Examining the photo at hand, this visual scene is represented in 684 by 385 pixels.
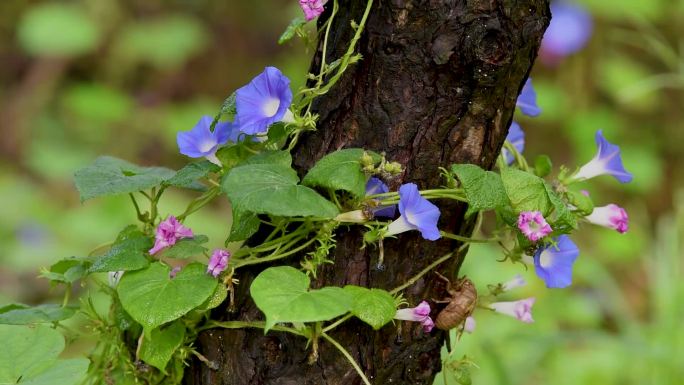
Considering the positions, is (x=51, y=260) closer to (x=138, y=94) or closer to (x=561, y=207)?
(x=138, y=94)

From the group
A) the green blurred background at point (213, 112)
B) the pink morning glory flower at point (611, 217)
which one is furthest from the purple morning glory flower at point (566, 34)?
the pink morning glory flower at point (611, 217)

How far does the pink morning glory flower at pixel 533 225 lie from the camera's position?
2.49 ft

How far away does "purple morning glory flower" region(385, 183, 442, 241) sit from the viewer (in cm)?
75

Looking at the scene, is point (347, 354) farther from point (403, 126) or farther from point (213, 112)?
point (213, 112)

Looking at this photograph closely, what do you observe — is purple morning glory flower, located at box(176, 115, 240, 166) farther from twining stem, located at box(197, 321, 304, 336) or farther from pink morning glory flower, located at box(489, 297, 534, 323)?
pink morning glory flower, located at box(489, 297, 534, 323)

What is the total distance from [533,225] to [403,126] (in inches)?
5.6

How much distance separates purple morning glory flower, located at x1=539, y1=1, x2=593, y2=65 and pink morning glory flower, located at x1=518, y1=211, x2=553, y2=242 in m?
2.44

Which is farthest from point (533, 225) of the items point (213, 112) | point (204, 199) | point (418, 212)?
point (213, 112)

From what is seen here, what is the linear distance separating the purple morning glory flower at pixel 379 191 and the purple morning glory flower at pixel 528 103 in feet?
0.79

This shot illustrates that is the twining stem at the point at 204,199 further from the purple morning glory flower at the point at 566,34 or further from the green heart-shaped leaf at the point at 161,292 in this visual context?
the purple morning glory flower at the point at 566,34

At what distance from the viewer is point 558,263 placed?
0.86 metres

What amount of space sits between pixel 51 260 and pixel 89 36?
3.16ft

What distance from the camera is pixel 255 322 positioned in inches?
31.9

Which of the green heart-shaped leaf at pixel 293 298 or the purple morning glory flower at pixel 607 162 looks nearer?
the green heart-shaped leaf at pixel 293 298
